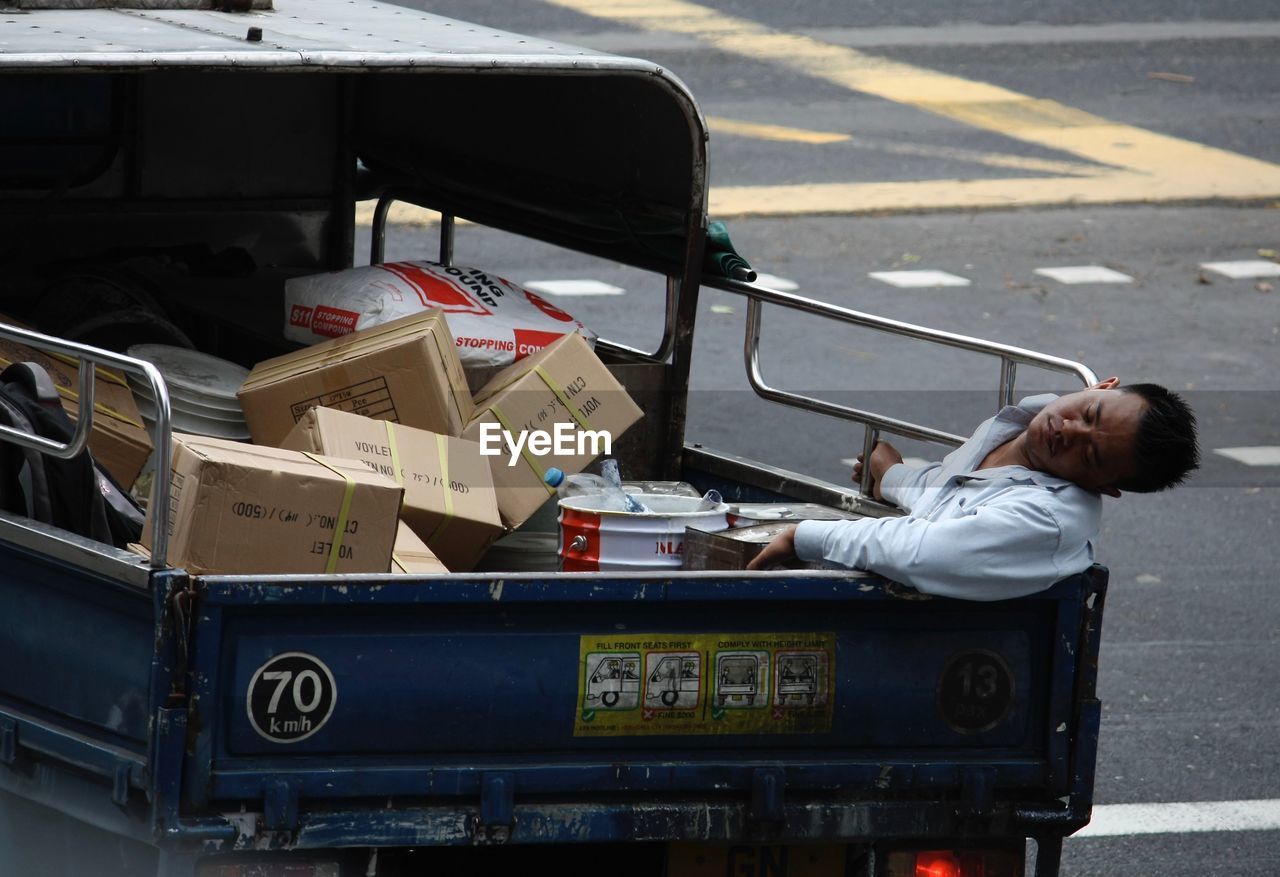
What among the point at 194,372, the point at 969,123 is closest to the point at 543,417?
the point at 194,372

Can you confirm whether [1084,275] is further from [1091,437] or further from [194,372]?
[1091,437]

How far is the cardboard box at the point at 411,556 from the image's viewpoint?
4.09 meters

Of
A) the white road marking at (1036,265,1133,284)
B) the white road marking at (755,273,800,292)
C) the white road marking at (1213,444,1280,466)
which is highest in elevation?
the white road marking at (1036,265,1133,284)

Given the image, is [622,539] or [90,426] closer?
[90,426]

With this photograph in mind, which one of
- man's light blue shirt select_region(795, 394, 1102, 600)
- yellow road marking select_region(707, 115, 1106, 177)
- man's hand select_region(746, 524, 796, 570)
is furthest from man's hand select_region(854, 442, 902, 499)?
yellow road marking select_region(707, 115, 1106, 177)

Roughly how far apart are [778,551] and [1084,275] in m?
8.99

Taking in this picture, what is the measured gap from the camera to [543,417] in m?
4.97

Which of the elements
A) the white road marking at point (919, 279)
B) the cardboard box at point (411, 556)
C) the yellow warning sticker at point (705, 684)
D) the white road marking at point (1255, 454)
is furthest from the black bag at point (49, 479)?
the white road marking at point (919, 279)

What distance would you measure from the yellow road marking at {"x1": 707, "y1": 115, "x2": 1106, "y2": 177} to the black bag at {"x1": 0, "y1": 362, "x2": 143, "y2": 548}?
11.2 metres

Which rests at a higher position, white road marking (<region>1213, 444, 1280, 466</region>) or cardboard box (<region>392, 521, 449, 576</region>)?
cardboard box (<region>392, 521, 449, 576</region>)

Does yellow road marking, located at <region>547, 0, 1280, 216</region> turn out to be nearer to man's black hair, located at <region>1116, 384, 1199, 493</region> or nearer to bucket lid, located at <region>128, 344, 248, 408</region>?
bucket lid, located at <region>128, 344, 248, 408</region>

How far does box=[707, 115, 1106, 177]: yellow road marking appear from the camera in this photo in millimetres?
14867

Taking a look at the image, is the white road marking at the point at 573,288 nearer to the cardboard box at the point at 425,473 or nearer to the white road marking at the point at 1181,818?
the white road marking at the point at 1181,818

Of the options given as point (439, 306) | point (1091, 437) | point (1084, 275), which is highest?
point (1091, 437)
